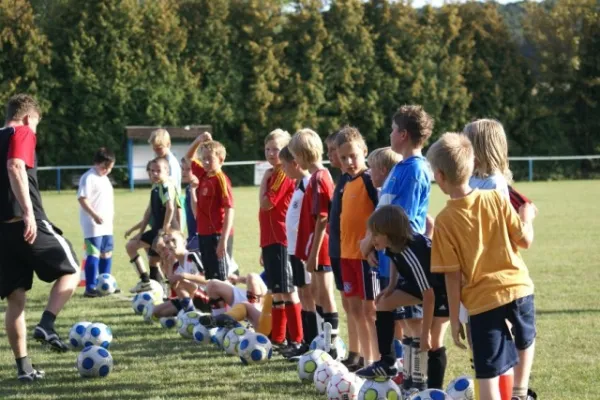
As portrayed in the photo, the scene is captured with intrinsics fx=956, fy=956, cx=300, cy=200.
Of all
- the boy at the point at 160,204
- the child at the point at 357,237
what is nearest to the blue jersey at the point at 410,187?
the child at the point at 357,237

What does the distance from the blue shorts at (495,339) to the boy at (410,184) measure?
1.20 meters

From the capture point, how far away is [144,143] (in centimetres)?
3866

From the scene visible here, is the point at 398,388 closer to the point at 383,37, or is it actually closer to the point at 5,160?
the point at 5,160

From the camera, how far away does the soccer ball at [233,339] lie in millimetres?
7895

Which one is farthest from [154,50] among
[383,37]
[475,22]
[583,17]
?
[583,17]

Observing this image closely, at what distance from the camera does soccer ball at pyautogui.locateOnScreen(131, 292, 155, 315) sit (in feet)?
33.5

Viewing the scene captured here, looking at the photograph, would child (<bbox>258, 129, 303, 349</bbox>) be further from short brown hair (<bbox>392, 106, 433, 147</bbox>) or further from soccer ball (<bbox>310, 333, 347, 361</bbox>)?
short brown hair (<bbox>392, 106, 433, 147</bbox>)

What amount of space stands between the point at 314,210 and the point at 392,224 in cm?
183

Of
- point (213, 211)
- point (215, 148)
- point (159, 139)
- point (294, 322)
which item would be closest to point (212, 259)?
point (213, 211)

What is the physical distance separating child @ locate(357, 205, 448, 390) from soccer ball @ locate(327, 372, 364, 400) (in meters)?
0.16

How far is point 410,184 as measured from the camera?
241 inches

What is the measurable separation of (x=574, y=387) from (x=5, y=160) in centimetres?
449

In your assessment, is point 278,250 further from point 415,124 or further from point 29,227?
point 415,124

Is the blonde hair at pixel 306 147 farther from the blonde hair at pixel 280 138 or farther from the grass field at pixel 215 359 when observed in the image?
the grass field at pixel 215 359
